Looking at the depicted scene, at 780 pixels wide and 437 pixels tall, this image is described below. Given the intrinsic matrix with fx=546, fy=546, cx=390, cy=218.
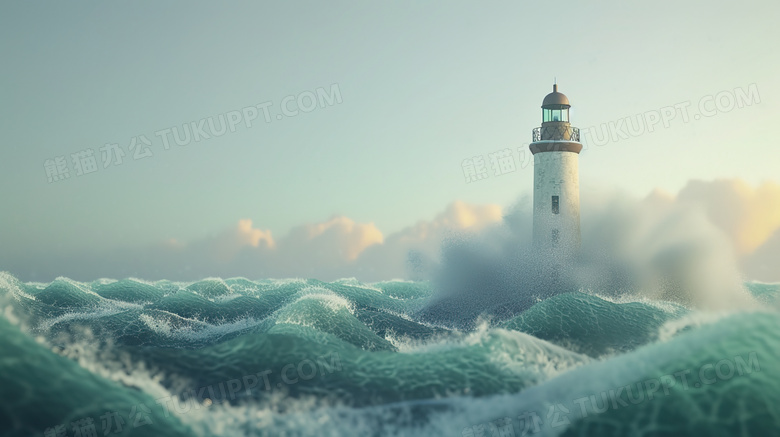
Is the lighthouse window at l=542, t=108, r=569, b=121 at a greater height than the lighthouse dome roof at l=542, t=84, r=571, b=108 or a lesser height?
lesser

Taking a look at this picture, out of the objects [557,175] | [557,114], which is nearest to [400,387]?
[557,175]

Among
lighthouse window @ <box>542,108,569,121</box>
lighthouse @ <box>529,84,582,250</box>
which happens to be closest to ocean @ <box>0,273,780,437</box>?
lighthouse @ <box>529,84,582,250</box>

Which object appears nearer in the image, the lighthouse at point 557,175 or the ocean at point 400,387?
the ocean at point 400,387

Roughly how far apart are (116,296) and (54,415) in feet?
87.8

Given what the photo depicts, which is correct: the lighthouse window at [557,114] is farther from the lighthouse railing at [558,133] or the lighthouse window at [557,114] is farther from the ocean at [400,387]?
the ocean at [400,387]

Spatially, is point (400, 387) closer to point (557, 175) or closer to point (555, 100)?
point (557, 175)

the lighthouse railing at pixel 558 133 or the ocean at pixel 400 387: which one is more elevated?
the lighthouse railing at pixel 558 133

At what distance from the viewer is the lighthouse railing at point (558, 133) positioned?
26.9 m

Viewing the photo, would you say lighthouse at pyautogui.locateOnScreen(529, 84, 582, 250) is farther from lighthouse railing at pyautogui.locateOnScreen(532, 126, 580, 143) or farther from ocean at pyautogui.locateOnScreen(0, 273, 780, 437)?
ocean at pyautogui.locateOnScreen(0, 273, 780, 437)

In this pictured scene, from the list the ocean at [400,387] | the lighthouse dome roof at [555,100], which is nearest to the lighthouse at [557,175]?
the lighthouse dome roof at [555,100]

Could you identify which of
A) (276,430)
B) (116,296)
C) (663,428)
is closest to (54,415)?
(276,430)

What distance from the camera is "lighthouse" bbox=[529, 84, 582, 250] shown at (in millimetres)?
26984

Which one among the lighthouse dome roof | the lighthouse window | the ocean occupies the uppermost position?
the lighthouse dome roof

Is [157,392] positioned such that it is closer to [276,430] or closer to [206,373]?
[206,373]
